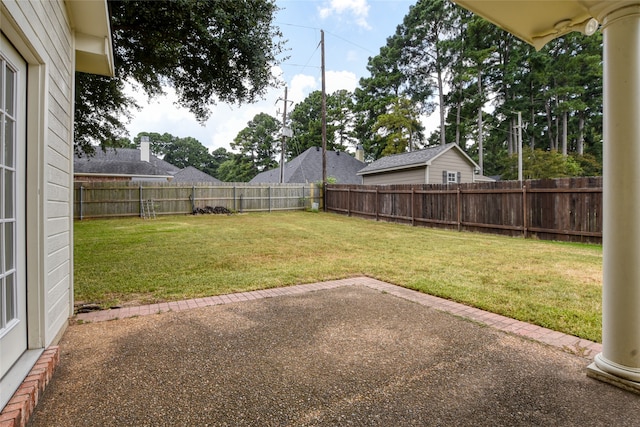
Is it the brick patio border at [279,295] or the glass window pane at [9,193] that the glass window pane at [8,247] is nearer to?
the glass window pane at [9,193]

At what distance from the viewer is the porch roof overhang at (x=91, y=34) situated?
2916 mm

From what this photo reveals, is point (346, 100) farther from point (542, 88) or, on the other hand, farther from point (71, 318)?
point (71, 318)

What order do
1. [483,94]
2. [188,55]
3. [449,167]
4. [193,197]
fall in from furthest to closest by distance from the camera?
[483,94] → [449,167] → [193,197] → [188,55]

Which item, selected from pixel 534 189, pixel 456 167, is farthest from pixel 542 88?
pixel 534 189

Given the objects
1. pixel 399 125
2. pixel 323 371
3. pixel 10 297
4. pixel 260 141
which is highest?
pixel 260 141

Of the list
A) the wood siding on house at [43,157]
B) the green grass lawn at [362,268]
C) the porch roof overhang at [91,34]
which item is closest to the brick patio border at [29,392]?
the wood siding on house at [43,157]

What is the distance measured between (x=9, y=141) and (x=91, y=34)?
2.16 metres

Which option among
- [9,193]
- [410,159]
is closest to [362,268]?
[9,193]

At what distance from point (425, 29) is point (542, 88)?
981 cm

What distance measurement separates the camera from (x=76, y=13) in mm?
2984

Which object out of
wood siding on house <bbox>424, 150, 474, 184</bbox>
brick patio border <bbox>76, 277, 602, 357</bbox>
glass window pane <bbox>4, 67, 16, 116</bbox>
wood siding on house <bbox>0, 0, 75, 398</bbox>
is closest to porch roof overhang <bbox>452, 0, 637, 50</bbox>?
brick patio border <bbox>76, 277, 602, 357</bbox>

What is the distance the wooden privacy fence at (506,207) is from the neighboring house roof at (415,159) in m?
4.10

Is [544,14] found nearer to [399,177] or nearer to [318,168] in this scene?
[399,177]

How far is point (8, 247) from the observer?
1857 millimetres
